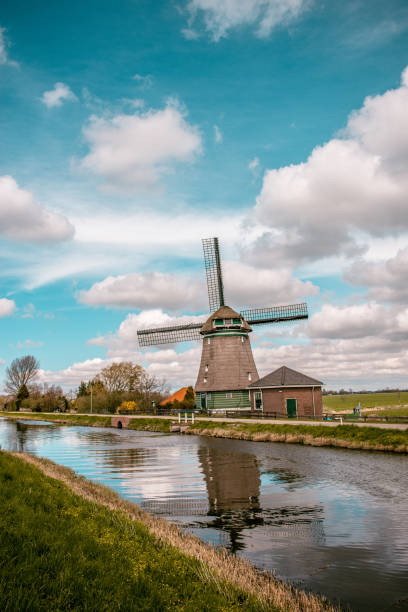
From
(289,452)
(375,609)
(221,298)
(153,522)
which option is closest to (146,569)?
(375,609)

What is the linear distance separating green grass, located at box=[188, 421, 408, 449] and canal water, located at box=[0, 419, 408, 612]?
1356 mm

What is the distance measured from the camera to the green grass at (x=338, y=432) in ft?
75.7

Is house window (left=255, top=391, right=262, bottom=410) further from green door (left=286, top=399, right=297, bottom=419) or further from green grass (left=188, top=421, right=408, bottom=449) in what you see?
green grass (left=188, top=421, right=408, bottom=449)

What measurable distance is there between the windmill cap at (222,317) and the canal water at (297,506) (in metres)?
22.1

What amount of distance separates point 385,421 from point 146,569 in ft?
88.2

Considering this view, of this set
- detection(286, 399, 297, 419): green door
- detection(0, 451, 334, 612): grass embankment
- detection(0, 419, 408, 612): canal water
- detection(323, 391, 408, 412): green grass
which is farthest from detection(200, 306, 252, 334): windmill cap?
detection(0, 451, 334, 612): grass embankment

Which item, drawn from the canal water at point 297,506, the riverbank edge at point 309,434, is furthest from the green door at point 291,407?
the canal water at point 297,506

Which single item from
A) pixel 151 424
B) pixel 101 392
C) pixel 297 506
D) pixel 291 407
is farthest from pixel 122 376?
pixel 297 506

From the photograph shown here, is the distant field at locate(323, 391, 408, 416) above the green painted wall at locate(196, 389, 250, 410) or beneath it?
beneath

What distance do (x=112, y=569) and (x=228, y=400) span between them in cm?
4035

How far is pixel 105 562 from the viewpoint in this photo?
6043 mm

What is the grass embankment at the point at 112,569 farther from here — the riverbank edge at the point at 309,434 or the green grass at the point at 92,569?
the riverbank edge at the point at 309,434

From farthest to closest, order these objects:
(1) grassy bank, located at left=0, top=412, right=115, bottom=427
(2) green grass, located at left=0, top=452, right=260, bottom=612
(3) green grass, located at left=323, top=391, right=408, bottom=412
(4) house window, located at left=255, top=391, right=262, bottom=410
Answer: (3) green grass, located at left=323, top=391, right=408, bottom=412 < (1) grassy bank, located at left=0, top=412, right=115, bottom=427 < (4) house window, located at left=255, top=391, right=262, bottom=410 < (2) green grass, located at left=0, top=452, right=260, bottom=612

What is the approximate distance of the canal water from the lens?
7.79m
